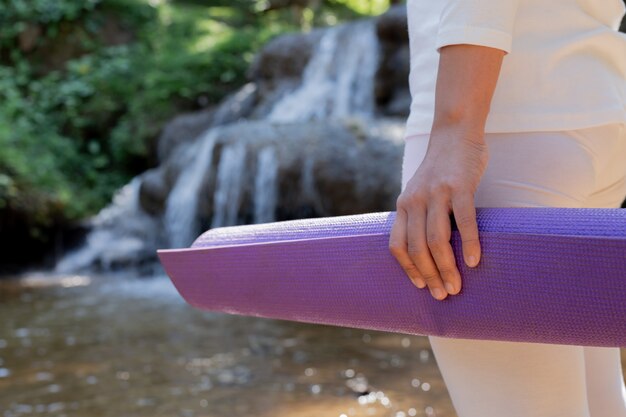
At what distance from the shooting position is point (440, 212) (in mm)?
855

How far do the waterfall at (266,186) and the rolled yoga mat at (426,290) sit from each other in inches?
228

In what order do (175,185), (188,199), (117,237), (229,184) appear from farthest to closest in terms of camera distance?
(117,237)
(175,185)
(188,199)
(229,184)

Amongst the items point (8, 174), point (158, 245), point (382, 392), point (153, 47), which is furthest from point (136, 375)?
point (153, 47)

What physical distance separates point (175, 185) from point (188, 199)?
0.45 metres

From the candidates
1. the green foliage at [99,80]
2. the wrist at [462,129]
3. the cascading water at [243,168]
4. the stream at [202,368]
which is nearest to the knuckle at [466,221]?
the wrist at [462,129]

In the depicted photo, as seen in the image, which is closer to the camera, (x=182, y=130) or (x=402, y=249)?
(x=402, y=249)

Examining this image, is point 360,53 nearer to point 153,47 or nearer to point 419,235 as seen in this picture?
point 153,47

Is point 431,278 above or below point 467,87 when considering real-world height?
below

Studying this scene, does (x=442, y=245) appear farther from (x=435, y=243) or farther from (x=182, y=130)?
(x=182, y=130)

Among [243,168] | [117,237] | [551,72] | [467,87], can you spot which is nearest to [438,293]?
[467,87]

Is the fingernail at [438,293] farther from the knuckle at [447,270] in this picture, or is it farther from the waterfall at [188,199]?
the waterfall at [188,199]

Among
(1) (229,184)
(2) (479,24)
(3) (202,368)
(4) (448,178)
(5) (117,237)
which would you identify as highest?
(2) (479,24)

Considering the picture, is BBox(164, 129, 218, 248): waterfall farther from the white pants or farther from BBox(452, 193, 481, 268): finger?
BBox(452, 193, 481, 268): finger

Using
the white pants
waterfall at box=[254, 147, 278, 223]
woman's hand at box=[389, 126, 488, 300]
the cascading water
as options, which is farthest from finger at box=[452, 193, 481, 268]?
waterfall at box=[254, 147, 278, 223]
